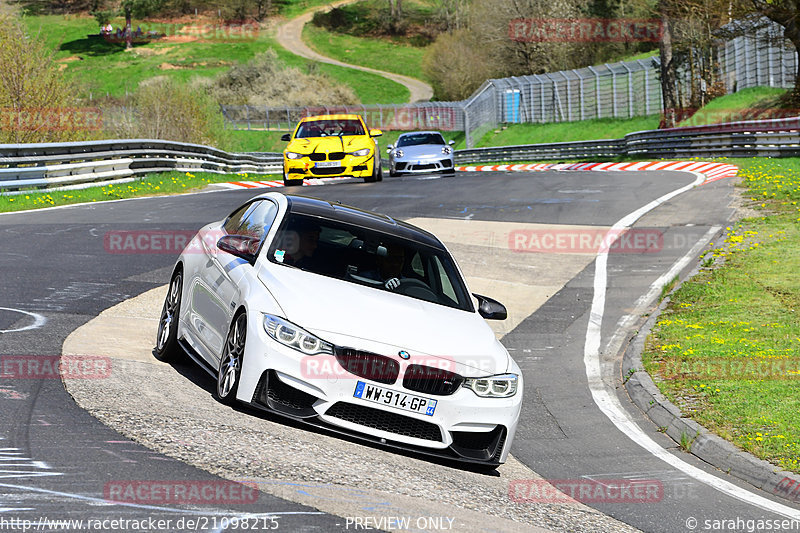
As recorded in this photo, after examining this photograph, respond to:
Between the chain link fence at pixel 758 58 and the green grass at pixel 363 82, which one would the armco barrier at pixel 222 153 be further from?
the green grass at pixel 363 82

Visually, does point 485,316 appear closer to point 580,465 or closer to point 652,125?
point 580,465

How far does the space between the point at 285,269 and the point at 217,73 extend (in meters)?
94.6

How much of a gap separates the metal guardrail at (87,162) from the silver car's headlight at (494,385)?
17512 millimetres

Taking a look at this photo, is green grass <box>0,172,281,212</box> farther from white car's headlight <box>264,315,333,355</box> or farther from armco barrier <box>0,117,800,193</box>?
white car's headlight <box>264,315,333,355</box>

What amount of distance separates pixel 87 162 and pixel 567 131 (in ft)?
121

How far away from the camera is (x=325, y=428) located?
6.66 metres

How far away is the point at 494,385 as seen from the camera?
7.00m

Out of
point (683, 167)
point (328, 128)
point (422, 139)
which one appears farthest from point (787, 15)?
point (328, 128)

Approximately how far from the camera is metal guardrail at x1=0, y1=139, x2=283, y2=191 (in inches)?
890

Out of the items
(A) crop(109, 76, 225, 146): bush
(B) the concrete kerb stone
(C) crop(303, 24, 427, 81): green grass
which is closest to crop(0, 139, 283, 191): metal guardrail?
(A) crop(109, 76, 225, 146): bush

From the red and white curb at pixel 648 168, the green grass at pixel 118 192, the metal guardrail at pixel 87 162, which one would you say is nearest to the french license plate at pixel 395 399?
the green grass at pixel 118 192

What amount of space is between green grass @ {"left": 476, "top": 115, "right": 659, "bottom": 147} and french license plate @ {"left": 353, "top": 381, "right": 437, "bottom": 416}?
46661 millimetres

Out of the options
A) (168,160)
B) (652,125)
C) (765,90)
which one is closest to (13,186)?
(168,160)

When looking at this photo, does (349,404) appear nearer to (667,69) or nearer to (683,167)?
(683,167)
